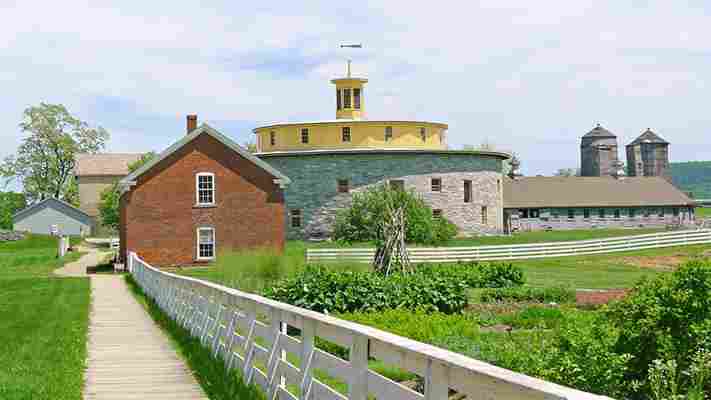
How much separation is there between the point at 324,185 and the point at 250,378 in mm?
58688

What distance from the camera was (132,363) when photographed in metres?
14.9

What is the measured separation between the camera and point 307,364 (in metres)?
8.86

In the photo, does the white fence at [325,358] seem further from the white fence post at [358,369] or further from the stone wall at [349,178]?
the stone wall at [349,178]

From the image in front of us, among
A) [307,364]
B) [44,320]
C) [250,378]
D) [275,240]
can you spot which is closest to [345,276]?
[44,320]

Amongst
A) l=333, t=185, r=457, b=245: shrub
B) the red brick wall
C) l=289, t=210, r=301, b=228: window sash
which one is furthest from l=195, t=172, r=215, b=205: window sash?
l=289, t=210, r=301, b=228: window sash

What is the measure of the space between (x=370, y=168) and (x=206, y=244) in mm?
21761

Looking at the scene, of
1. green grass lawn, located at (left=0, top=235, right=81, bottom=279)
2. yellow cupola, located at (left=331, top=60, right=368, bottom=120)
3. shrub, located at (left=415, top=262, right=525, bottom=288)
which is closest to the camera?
shrub, located at (left=415, top=262, right=525, bottom=288)

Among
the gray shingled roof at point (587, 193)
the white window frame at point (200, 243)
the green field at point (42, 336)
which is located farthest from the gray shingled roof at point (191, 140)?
the gray shingled roof at point (587, 193)

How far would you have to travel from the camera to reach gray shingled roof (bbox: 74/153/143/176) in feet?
350

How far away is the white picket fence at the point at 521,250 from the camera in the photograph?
48438 millimetres

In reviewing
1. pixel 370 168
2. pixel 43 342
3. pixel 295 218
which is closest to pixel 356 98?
pixel 370 168

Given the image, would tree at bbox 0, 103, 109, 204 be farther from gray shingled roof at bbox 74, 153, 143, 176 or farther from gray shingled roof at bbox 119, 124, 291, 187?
gray shingled roof at bbox 119, 124, 291, 187

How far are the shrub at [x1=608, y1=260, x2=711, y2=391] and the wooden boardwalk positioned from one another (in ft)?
16.0

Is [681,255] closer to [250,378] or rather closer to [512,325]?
[512,325]
